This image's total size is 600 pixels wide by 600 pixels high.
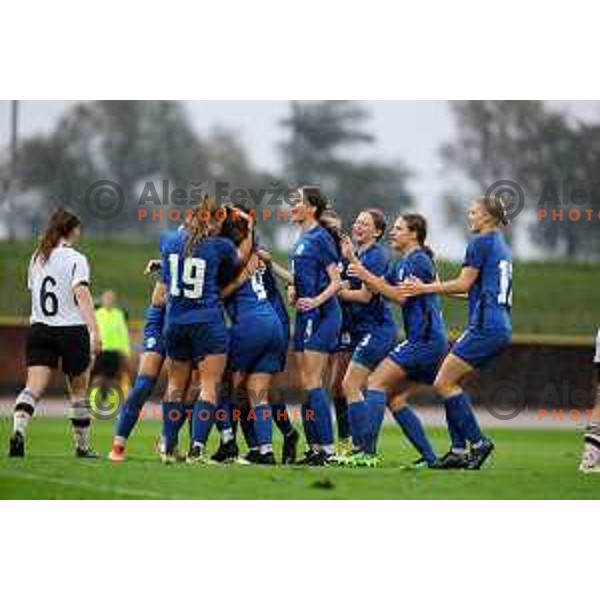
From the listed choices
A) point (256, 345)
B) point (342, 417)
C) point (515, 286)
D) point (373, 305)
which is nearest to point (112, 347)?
point (515, 286)

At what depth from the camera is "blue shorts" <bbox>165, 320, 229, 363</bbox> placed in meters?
10.6

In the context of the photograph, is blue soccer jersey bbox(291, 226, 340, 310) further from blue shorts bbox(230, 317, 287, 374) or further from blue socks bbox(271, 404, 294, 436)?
blue socks bbox(271, 404, 294, 436)

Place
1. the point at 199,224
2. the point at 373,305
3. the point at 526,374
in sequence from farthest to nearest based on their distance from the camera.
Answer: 1. the point at 526,374
2. the point at 373,305
3. the point at 199,224

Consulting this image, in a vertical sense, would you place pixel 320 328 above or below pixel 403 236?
below

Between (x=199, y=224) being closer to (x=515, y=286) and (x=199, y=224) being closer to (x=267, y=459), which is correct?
(x=267, y=459)

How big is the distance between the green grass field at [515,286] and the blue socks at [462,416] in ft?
9.61

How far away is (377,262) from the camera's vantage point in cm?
1123

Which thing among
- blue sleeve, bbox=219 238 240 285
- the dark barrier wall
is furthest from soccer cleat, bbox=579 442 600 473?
the dark barrier wall

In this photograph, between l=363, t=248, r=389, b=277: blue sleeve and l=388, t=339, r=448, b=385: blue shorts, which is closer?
l=388, t=339, r=448, b=385: blue shorts

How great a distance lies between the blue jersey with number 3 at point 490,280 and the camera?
1079 centimetres

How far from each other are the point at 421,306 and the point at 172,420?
5.29 feet

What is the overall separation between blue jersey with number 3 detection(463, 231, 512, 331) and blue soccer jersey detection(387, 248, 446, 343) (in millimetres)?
241

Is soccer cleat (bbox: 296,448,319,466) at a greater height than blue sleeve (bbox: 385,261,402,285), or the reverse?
blue sleeve (bbox: 385,261,402,285)
